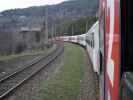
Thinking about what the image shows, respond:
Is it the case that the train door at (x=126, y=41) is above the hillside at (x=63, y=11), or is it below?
above

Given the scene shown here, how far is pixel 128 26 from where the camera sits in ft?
7.92

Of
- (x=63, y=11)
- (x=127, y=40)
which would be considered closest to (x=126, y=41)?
Result: (x=127, y=40)

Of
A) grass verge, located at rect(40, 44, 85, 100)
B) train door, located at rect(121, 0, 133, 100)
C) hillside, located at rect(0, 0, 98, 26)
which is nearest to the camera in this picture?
train door, located at rect(121, 0, 133, 100)

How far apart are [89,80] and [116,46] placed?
13.9 m

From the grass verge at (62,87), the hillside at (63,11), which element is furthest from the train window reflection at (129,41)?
the hillside at (63,11)

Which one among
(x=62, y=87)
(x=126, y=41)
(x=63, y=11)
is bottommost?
(x=63, y=11)

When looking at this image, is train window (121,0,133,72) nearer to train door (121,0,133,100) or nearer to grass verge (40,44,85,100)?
train door (121,0,133,100)

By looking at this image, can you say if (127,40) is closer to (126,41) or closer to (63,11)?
(126,41)

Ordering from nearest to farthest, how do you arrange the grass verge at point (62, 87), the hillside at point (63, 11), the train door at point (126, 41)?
the train door at point (126, 41), the grass verge at point (62, 87), the hillside at point (63, 11)

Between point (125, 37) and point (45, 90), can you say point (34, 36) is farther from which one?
point (125, 37)

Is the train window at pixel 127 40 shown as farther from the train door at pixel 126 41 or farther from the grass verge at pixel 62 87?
the grass verge at pixel 62 87

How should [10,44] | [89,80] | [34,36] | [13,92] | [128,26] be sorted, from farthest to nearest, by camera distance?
[34,36] < [10,44] < [89,80] < [13,92] < [128,26]

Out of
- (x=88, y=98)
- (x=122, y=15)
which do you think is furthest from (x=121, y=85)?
(x=88, y=98)

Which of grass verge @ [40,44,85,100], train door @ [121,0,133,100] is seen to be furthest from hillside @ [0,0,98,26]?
train door @ [121,0,133,100]
